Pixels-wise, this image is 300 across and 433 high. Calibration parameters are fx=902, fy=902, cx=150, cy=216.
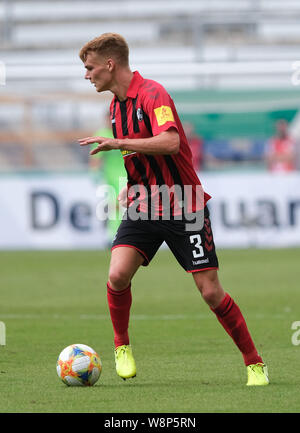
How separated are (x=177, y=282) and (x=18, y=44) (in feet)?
39.0

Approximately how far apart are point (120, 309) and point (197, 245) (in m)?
0.72

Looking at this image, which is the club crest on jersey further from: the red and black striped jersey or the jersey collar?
the jersey collar

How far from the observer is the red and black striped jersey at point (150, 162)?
558 centimetres

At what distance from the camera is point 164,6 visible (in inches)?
922

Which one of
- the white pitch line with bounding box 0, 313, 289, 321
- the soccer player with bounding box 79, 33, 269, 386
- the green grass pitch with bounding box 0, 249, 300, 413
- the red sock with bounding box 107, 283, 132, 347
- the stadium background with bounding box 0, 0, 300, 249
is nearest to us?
the green grass pitch with bounding box 0, 249, 300, 413

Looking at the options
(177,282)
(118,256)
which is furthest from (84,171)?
(118,256)

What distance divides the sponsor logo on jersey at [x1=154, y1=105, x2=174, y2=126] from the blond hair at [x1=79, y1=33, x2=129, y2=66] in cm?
51

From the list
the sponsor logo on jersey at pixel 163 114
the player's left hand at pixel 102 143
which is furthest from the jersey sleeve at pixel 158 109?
the player's left hand at pixel 102 143

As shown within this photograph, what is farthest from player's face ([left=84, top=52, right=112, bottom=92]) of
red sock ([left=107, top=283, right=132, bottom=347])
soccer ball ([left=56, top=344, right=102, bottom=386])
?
soccer ball ([left=56, top=344, right=102, bottom=386])

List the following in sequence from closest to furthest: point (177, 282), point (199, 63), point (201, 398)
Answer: point (201, 398), point (177, 282), point (199, 63)

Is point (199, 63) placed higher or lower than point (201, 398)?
higher

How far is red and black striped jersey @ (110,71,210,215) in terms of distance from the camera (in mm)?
5578

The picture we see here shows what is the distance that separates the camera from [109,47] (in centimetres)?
563

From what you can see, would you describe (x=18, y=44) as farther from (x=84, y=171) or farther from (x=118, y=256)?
(x=118, y=256)
